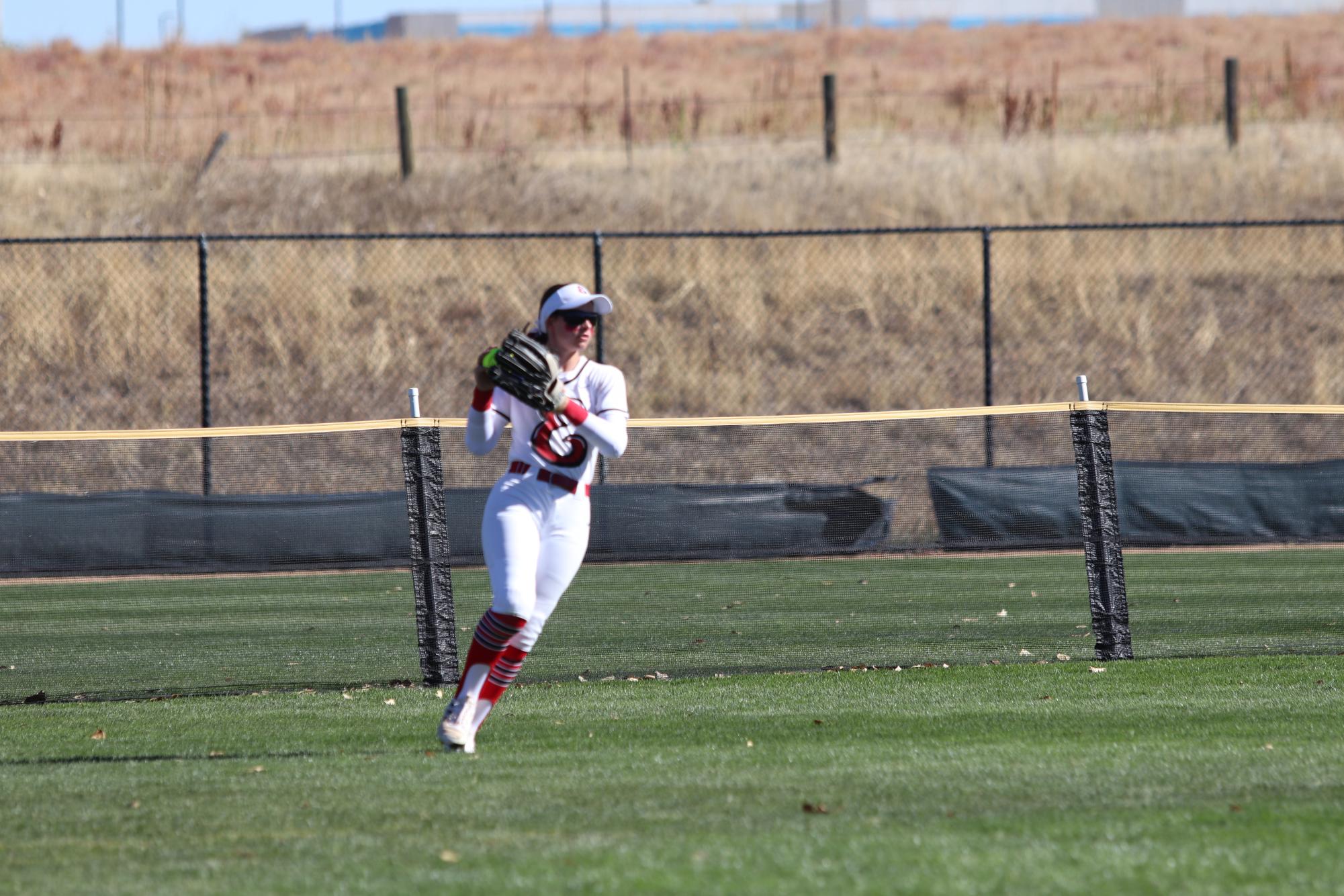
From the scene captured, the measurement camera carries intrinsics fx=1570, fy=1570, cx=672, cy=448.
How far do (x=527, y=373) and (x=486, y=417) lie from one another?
511mm

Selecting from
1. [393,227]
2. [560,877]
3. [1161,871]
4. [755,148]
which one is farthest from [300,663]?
[755,148]

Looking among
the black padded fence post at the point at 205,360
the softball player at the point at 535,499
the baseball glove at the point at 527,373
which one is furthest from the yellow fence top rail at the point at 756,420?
the black padded fence post at the point at 205,360

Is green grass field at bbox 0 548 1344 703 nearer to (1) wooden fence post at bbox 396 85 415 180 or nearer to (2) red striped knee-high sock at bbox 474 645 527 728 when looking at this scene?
(2) red striped knee-high sock at bbox 474 645 527 728

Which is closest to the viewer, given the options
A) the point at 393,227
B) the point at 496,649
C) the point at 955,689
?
the point at 496,649

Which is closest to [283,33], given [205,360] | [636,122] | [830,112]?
[636,122]

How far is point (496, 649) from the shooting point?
673 cm

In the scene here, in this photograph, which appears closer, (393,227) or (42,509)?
(42,509)

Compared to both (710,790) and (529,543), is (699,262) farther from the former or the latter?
(710,790)

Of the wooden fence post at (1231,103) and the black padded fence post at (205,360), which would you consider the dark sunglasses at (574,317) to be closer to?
the black padded fence post at (205,360)

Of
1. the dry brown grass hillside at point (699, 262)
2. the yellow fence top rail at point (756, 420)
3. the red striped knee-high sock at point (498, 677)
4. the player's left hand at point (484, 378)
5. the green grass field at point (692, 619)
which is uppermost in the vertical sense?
the dry brown grass hillside at point (699, 262)

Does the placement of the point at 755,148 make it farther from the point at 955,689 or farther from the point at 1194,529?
the point at 955,689

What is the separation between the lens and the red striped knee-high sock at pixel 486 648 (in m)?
6.69

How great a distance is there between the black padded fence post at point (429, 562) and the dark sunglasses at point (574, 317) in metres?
2.70

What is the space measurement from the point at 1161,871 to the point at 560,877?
1.76 meters
